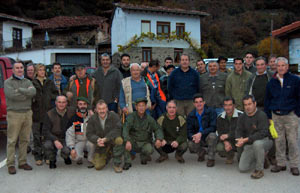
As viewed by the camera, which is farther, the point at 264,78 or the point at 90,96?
the point at 90,96

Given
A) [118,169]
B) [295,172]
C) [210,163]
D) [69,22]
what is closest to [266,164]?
[295,172]

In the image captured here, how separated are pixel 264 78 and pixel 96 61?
26135 millimetres

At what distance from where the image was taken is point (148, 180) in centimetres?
498

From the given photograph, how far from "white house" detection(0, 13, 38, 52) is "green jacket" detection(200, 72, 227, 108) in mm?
28525

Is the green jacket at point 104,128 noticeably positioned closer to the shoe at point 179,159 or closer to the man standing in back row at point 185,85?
the shoe at point 179,159

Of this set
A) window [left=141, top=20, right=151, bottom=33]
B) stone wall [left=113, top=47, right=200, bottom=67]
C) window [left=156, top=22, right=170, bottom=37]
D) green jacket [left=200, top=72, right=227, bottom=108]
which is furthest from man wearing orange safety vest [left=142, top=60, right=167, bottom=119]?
window [left=156, top=22, right=170, bottom=37]

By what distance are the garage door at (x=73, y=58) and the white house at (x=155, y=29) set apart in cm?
338

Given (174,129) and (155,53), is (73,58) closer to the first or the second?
(155,53)

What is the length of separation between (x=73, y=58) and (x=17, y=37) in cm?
839

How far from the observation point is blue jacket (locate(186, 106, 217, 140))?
6102 millimetres

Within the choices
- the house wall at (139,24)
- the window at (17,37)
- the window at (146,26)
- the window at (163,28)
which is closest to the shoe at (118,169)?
the house wall at (139,24)

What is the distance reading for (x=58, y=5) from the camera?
4659cm

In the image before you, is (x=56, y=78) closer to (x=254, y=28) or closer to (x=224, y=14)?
(x=254, y=28)

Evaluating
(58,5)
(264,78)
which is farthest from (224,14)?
(264,78)
